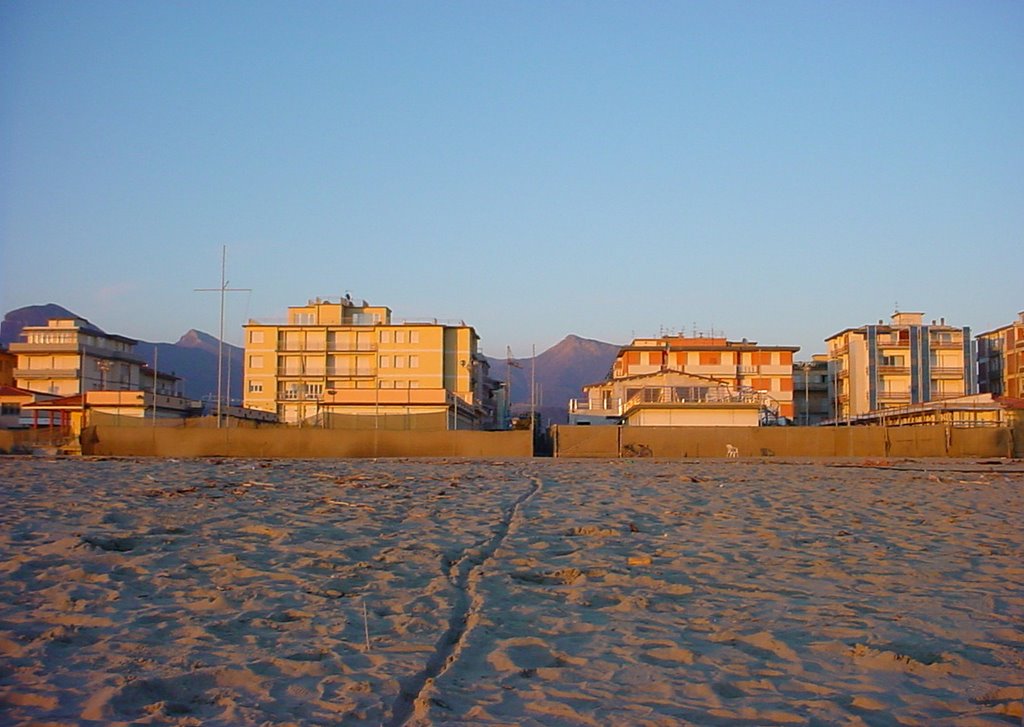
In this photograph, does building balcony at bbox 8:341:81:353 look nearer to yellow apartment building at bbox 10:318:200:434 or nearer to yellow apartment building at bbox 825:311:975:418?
yellow apartment building at bbox 10:318:200:434

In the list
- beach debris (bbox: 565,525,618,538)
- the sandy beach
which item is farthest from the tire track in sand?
beach debris (bbox: 565,525,618,538)

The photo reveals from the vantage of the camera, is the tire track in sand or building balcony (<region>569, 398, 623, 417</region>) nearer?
the tire track in sand

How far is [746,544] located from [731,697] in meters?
4.86

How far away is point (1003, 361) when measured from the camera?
72.9 m

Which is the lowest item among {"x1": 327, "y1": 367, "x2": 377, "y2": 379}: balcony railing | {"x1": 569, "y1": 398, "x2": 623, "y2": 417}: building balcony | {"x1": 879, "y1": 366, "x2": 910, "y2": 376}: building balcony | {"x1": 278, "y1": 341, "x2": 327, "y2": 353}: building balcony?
{"x1": 569, "y1": 398, "x2": 623, "y2": 417}: building balcony

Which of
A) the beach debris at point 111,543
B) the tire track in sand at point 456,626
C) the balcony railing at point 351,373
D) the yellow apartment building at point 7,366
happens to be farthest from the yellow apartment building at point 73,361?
the tire track in sand at point 456,626

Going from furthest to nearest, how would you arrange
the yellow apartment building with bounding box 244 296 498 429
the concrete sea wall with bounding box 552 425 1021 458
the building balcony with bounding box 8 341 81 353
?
the yellow apartment building with bounding box 244 296 498 429 → the building balcony with bounding box 8 341 81 353 → the concrete sea wall with bounding box 552 425 1021 458

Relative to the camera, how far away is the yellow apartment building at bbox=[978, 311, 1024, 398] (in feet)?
227

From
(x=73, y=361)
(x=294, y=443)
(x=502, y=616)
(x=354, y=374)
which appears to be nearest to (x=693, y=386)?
(x=354, y=374)

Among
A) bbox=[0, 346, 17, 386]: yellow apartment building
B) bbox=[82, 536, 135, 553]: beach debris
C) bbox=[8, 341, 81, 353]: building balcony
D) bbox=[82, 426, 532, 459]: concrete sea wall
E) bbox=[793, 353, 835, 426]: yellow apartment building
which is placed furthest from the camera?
bbox=[793, 353, 835, 426]: yellow apartment building

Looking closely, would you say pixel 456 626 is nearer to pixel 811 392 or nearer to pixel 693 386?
pixel 693 386

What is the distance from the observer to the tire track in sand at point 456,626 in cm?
411

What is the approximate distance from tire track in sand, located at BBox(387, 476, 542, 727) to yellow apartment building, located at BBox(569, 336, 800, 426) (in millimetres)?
41733

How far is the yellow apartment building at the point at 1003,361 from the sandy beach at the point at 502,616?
65911 millimetres
